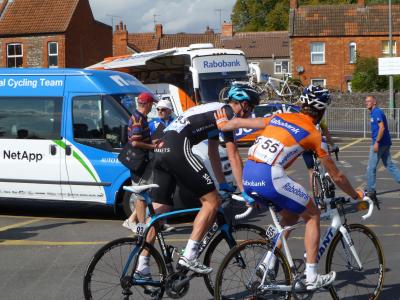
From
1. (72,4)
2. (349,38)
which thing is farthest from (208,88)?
(349,38)

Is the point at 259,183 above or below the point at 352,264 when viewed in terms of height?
above

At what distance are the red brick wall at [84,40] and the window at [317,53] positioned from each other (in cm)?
1644

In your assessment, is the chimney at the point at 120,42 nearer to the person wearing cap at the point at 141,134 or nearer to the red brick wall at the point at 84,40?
the red brick wall at the point at 84,40

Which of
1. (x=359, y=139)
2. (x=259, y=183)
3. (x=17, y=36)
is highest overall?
(x=17, y=36)

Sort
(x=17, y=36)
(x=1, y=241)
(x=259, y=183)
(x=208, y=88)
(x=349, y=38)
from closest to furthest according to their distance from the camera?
1. (x=259, y=183)
2. (x=1, y=241)
3. (x=208, y=88)
4. (x=17, y=36)
5. (x=349, y=38)

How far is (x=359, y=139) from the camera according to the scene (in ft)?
99.8

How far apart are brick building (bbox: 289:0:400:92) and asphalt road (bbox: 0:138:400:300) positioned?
43.5 meters

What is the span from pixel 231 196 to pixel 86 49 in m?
50.0

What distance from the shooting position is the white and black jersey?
6.10 m

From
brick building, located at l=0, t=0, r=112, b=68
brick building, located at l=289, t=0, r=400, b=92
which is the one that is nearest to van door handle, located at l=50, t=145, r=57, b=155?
brick building, located at l=0, t=0, r=112, b=68

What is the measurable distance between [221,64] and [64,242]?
1441cm

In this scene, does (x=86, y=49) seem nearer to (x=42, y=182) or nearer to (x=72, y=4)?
(x=72, y=4)

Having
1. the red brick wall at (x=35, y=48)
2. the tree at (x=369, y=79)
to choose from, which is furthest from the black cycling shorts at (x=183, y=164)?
the red brick wall at (x=35, y=48)

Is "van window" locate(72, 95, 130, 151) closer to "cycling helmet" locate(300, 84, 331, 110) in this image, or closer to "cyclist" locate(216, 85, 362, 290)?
"cyclist" locate(216, 85, 362, 290)
